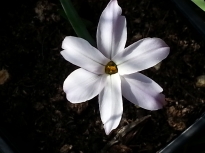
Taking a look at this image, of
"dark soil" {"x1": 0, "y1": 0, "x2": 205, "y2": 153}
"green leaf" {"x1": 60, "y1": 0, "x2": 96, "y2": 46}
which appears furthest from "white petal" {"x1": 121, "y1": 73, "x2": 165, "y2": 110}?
"dark soil" {"x1": 0, "y1": 0, "x2": 205, "y2": 153}

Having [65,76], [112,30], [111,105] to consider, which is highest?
[112,30]

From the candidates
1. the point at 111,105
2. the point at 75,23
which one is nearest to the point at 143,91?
the point at 111,105

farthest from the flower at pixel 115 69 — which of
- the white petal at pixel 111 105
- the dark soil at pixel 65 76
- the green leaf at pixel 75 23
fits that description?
the dark soil at pixel 65 76

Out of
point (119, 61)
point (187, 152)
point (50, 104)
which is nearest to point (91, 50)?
point (119, 61)

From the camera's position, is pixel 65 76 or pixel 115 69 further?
pixel 65 76

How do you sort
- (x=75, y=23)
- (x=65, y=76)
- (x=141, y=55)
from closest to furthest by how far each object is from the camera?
(x=141, y=55), (x=75, y=23), (x=65, y=76)

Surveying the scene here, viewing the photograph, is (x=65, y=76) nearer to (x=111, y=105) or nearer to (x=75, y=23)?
(x=75, y=23)

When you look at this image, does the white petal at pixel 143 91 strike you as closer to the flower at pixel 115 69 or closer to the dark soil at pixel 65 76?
the flower at pixel 115 69
